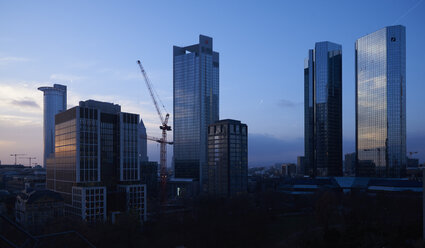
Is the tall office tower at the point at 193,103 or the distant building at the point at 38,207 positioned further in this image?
the tall office tower at the point at 193,103

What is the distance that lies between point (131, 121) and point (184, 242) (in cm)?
3147

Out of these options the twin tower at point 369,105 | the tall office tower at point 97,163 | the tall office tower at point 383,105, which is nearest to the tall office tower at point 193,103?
the twin tower at point 369,105

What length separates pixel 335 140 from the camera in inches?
5389

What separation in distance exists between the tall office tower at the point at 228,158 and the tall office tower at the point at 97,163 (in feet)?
106

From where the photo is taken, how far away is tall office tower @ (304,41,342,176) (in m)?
134

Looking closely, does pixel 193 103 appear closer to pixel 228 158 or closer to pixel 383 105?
pixel 228 158

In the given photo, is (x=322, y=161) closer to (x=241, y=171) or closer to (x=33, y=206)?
(x=241, y=171)

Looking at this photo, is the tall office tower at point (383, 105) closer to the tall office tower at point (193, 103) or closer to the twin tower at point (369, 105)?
the twin tower at point (369, 105)

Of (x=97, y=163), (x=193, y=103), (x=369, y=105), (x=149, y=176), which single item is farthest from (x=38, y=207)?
(x=369, y=105)

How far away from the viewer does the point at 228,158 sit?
90750 mm

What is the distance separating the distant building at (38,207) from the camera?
51875 millimetres

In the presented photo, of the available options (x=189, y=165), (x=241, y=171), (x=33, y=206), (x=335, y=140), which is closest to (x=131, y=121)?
(x=33, y=206)

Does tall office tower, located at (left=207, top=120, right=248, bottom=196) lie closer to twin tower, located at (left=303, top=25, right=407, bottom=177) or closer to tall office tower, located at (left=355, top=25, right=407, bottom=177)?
tall office tower, located at (left=355, top=25, right=407, bottom=177)

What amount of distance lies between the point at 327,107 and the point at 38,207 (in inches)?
4607
